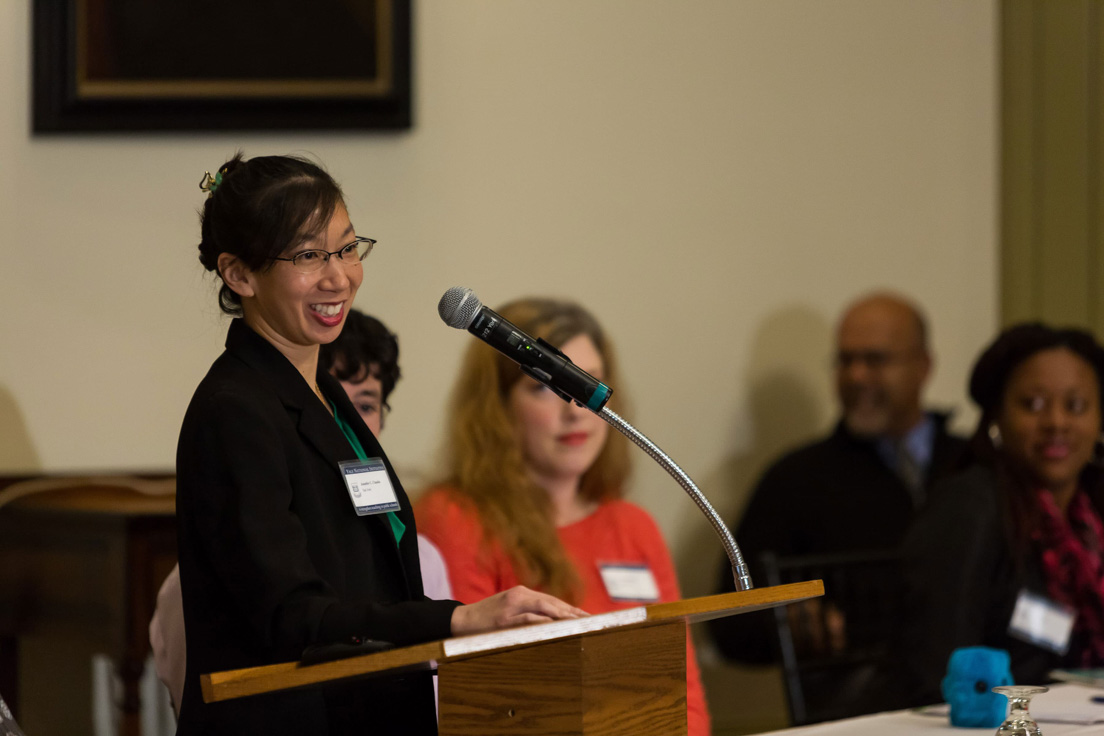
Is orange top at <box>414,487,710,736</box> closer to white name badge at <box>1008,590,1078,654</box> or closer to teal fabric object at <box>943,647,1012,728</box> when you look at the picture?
teal fabric object at <box>943,647,1012,728</box>

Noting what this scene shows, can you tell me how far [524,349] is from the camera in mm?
1293

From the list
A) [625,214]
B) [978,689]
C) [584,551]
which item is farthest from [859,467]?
[978,689]

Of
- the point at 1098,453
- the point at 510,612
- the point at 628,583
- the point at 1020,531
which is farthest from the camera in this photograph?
the point at 1098,453

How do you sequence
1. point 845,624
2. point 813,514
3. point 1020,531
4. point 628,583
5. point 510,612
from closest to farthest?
point 510,612, point 628,583, point 1020,531, point 845,624, point 813,514

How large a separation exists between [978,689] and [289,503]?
1.24 meters

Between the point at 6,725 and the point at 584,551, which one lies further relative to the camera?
the point at 584,551

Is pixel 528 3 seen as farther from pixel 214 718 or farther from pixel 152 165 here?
pixel 214 718

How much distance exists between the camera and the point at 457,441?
2.54 m

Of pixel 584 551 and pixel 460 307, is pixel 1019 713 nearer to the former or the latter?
pixel 460 307

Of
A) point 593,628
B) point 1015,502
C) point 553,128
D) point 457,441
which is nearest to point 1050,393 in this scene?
point 1015,502

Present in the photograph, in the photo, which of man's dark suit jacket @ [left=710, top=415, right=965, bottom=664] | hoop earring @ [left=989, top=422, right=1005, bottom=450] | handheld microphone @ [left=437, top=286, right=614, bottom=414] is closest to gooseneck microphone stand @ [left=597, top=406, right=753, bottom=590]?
handheld microphone @ [left=437, top=286, right=614, bottom=414]

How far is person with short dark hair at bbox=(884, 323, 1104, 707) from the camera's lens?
8.41ft

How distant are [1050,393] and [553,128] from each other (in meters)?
1.54

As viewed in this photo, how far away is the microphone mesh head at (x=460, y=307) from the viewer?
1.29 meters
